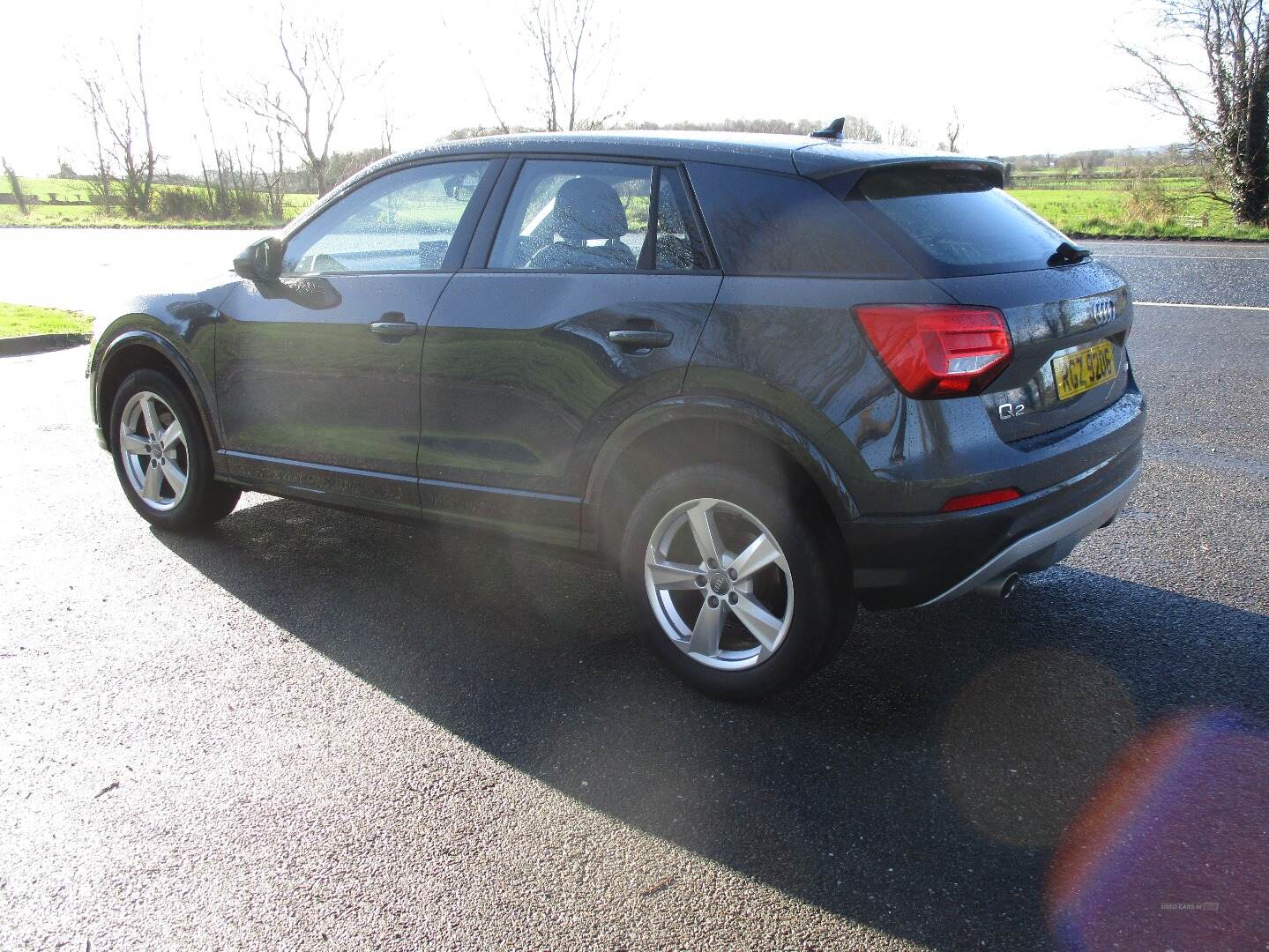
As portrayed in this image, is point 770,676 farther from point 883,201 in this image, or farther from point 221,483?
point 221,483

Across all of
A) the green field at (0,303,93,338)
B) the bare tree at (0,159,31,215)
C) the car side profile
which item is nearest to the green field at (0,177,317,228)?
the bare tree at (0,159,31,215)

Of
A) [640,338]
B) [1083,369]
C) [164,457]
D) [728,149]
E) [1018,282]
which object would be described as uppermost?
[728,149]

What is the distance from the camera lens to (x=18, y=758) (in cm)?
312

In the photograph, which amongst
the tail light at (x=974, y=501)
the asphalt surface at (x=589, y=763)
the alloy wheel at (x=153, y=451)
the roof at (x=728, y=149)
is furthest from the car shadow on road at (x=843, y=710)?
the roof at (x=728, y=149)

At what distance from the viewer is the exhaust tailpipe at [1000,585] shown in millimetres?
3006

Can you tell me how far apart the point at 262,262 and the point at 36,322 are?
30.2 ft

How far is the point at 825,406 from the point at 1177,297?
1031 cm

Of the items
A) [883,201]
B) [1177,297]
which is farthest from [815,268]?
[1177,297]

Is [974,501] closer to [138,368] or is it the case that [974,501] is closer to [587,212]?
[587,212]

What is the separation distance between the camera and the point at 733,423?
3117 millimetres

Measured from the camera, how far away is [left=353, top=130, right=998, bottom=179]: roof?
3.15 m

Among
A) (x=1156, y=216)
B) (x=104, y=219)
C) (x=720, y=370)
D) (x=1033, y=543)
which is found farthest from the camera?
(x=104, y=219)

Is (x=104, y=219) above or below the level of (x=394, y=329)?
above

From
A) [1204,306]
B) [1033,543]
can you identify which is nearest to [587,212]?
[1033,543]
